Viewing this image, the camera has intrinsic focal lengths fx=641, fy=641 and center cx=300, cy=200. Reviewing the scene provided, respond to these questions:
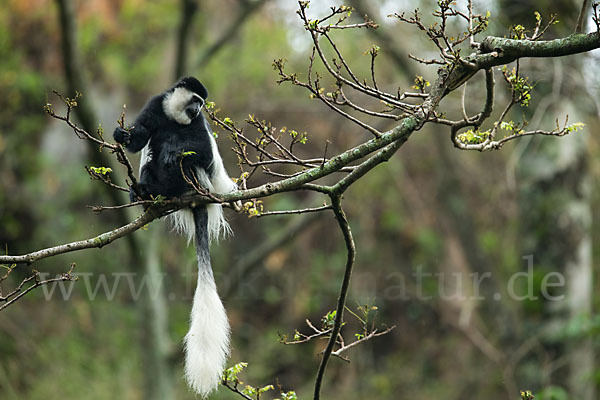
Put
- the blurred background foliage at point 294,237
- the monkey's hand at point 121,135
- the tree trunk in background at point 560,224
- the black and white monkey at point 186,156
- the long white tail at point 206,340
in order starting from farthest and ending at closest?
the blurred background foliage at point 294,237 → the tree trunk in background at point 560,224 → the black and white monkey at point 186,156 → the monkey's hand at point 121,135 → the long white tail at point 206,340

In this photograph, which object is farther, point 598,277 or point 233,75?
point 233,75

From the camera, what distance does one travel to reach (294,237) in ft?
19.2

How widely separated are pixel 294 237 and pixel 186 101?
10.0 feet

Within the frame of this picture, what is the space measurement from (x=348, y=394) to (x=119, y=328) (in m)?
2.80

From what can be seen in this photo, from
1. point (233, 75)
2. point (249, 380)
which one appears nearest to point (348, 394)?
point (249, 380)

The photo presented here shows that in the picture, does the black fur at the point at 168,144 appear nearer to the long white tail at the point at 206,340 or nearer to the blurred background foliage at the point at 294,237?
the long white tail at the point at 206,340

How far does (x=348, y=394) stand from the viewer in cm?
753

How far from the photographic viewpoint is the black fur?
2895mm

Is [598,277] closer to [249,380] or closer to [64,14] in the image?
[249,380]

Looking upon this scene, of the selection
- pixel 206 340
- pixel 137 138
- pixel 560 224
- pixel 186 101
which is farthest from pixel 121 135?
pixel 560 224

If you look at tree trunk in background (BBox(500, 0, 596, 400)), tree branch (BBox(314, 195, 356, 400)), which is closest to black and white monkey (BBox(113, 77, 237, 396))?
tree branch (BBox(314, 195, 356, 400))

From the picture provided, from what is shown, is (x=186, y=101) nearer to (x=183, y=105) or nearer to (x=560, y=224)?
(x=183, y=105)

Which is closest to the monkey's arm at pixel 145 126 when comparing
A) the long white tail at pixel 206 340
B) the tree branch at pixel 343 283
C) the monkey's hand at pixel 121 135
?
the monkey's hand at pixel 121 135

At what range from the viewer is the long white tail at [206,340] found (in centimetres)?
238
